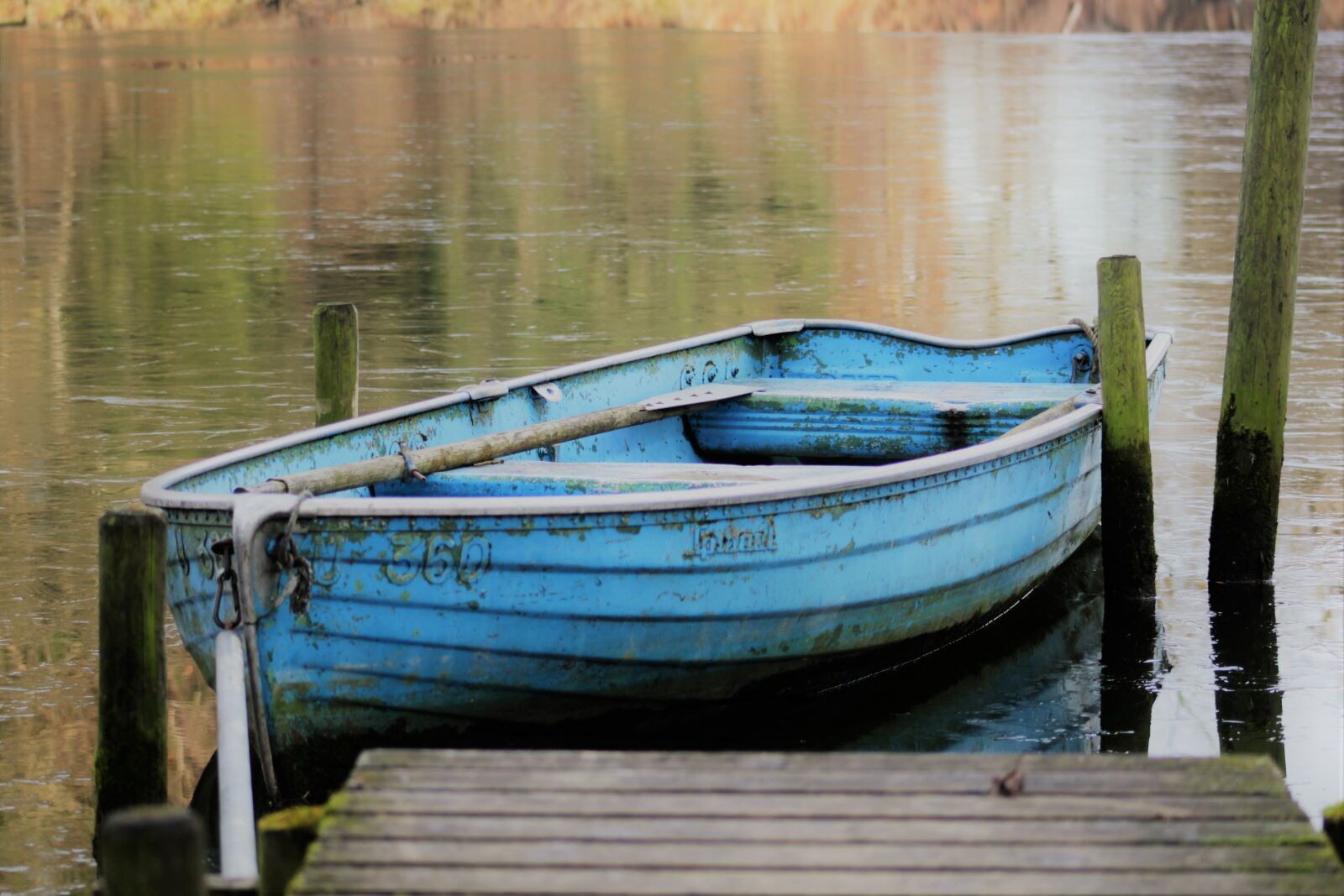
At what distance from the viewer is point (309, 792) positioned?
6574 mm

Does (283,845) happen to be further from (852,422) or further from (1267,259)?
(1267,259)

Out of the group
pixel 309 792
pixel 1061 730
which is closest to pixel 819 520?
pixel 1061 730

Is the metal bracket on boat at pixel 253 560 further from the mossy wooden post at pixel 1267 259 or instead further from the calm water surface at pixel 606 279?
the mossy wooden post at pixel 1267 259

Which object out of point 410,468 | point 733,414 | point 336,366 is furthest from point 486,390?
point 733,414

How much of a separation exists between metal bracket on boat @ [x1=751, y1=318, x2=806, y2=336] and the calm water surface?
7.49 ft

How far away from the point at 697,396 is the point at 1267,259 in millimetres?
2773

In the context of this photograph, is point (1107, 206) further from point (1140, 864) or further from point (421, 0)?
point (421, 0)

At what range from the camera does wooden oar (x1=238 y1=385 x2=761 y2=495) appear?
6961 mm

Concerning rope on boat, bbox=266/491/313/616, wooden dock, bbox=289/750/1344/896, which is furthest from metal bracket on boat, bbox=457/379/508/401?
wooden dock, bbox=289/750/1344/896

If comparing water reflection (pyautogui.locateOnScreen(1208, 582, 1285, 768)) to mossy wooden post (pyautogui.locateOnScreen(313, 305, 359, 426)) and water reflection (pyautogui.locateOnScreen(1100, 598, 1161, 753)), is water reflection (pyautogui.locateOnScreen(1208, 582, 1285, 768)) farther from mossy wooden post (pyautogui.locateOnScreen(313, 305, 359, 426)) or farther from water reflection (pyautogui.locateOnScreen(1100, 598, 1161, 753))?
mossy wooden post (pyautogui.locateOnScreen(313, 305, 359, 426))

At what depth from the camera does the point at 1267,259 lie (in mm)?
8602

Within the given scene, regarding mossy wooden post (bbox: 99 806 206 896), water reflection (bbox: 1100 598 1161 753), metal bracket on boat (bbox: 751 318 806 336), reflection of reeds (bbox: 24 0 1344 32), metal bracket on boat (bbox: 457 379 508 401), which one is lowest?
water reflection (bbox: 1100 598 1161 753)

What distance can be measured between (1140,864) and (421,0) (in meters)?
97.9

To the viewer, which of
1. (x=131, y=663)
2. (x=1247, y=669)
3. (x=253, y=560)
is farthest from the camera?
(x=1247, y=669)
